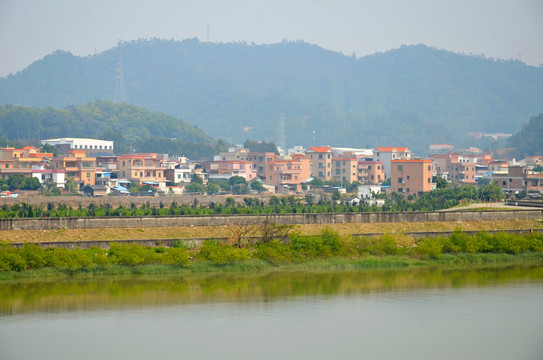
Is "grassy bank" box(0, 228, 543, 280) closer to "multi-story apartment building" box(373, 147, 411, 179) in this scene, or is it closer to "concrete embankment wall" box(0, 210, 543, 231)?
"concrete embankment wall" box(0, 210, 543, 231)

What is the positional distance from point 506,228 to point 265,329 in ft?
39.2

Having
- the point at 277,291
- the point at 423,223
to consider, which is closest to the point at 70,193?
the point at 423,223

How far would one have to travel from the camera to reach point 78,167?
50031mm

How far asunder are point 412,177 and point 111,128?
57.1 meters

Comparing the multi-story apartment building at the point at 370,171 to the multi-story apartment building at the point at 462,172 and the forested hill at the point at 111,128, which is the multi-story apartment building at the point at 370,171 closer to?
the multi-story apartment building at the point at 462,172

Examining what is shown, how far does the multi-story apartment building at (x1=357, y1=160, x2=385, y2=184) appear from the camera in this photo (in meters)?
59.6

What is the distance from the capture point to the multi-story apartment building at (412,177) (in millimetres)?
44781

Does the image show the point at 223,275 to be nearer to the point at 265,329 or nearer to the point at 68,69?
the point at 265,329

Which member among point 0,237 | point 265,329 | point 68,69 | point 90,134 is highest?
point 68,69

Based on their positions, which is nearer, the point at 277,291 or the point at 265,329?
the point at 265,329

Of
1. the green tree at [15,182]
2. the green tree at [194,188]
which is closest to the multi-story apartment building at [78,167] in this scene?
the green tree at [15,182]

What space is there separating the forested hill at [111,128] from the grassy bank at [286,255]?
5078 centimetres

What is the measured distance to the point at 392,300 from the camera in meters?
17.5

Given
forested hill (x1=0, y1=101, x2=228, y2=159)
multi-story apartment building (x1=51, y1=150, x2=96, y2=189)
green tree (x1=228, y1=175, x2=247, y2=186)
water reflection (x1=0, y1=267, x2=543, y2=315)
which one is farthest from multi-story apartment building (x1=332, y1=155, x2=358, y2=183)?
water reflection (x1=0, y1=267, x2=543, y2=315)
